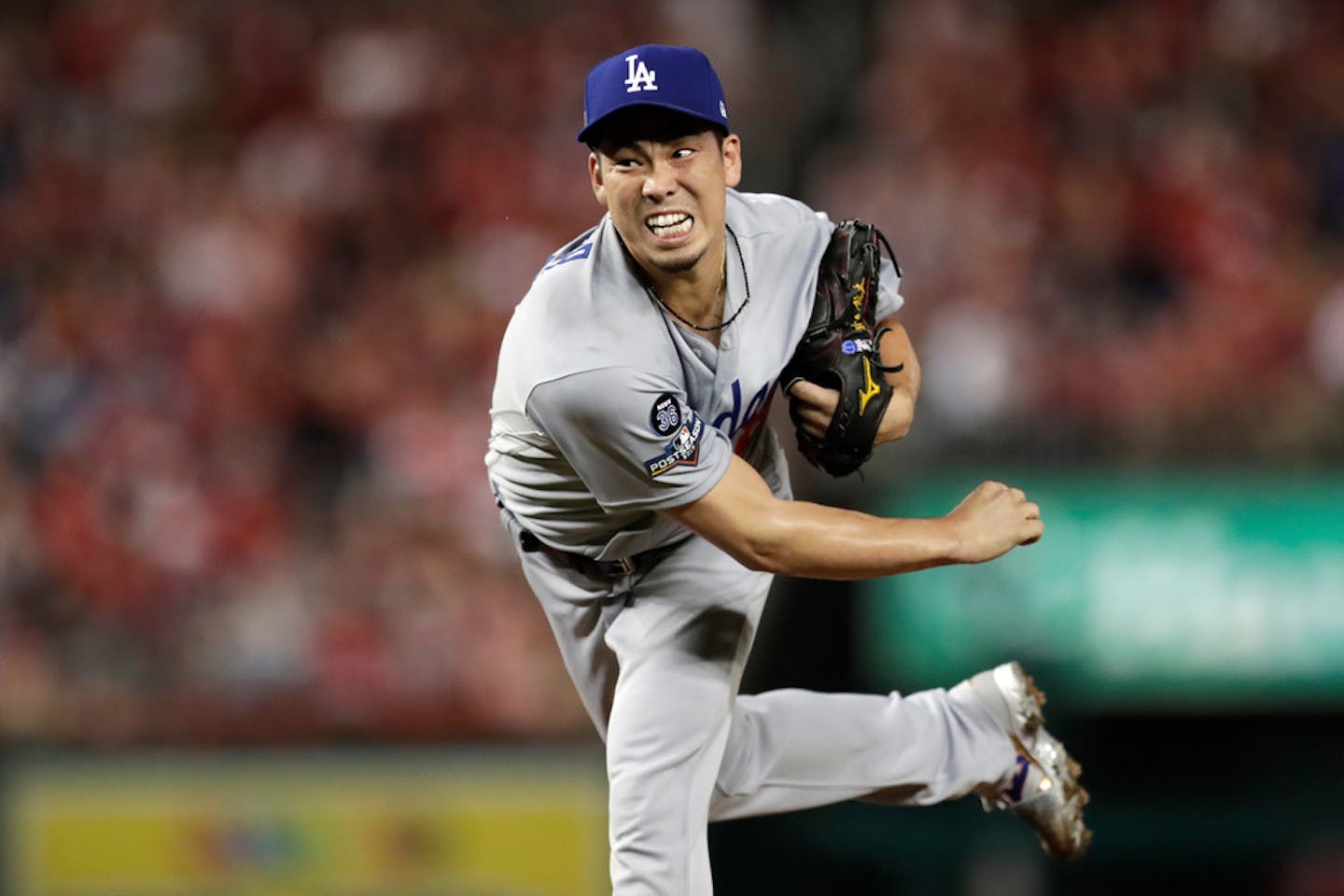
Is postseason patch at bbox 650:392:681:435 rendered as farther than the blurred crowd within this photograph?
No

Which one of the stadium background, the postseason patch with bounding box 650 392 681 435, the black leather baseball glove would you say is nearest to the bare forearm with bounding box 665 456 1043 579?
the postseason patch with bounding box 650 392 681 435

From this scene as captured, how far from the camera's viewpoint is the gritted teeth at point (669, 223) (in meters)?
3.17

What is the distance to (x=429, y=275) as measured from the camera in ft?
28.8

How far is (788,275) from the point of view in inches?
140

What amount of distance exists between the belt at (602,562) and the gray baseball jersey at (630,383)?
0.03m

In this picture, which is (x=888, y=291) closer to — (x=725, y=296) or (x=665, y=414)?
(x=725, y=296)

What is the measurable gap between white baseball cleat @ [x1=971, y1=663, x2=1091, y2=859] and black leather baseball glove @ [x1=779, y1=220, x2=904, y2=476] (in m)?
0.73

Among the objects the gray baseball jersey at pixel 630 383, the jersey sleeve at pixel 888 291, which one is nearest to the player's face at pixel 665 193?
the gray baseball jersey at pixel 630 383

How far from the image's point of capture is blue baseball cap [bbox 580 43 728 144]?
3.09 meters

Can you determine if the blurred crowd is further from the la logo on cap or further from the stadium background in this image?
the la logo on cap

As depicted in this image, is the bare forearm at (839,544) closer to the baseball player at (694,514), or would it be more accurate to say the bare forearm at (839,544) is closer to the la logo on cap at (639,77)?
the baseball player at (694,514)

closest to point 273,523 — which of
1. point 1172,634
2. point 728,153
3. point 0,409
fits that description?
point 0,409

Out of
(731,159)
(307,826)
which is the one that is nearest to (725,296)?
(731,159)

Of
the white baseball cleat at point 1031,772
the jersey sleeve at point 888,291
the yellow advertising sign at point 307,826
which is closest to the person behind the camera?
the jersey sleeve at point 888,291
